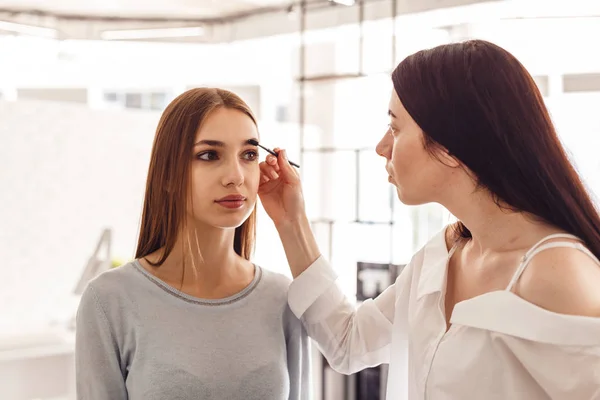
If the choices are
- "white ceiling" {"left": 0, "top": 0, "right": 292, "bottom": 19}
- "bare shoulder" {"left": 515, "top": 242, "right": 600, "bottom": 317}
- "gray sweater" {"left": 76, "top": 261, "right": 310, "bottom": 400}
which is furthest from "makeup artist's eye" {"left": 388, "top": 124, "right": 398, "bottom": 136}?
"white ceiling" {"left": 0, "top": 0, "right": 292, "bottom": 19}

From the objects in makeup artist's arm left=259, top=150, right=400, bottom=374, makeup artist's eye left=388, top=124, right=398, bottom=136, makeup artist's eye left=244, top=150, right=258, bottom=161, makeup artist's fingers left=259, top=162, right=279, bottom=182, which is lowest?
makeup artist's arm left=259, top=150, right=400, bottom=374

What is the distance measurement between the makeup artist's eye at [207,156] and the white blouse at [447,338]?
344 mm

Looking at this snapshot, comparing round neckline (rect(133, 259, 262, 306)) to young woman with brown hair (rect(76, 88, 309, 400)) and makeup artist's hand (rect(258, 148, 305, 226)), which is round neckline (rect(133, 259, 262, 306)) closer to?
young woman with brown hair (rect(76, 88, 309, 400))

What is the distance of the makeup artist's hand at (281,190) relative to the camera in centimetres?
173

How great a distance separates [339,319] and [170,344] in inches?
16.1

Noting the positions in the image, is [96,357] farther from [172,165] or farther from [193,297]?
[172,165]

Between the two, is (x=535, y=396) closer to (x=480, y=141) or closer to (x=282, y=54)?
(x=480, y=141)

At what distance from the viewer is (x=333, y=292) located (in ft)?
5.54

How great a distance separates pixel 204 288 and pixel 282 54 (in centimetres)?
505

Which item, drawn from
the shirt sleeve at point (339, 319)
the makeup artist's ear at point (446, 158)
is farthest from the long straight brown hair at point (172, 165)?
the makeup artist's ear at point (446, 158)

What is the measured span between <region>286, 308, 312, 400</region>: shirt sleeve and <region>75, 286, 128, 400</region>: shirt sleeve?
40 centimetres

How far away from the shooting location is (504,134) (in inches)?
49.4

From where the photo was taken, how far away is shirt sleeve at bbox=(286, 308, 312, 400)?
5.49 feet

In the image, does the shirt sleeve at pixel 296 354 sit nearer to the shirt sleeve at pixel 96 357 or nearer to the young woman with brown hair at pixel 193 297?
the young woman with brown hair at pixel 193 297
